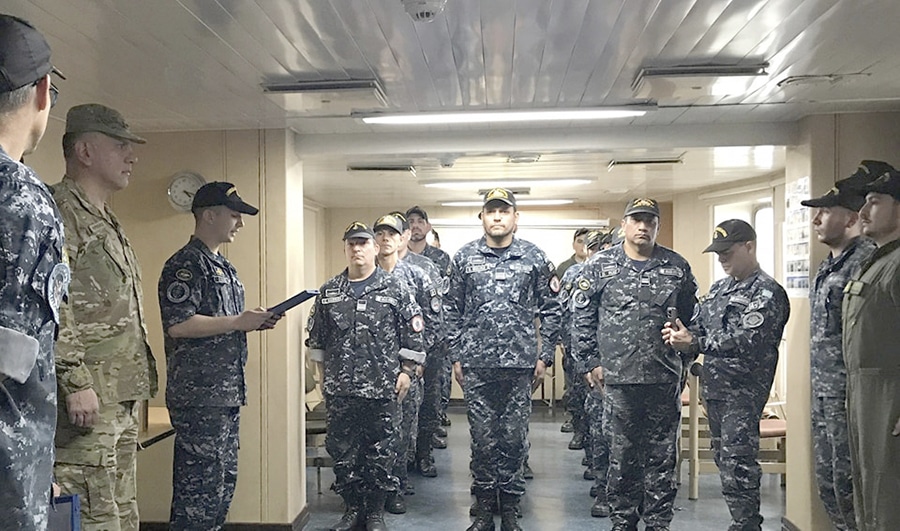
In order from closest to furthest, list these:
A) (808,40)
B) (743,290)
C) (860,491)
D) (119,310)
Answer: (119,310) < (808,40) < (860,491) < (743,290)

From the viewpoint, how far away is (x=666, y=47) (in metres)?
2.76

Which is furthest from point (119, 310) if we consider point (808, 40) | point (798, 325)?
point (798, 325)

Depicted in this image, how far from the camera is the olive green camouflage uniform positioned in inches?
85.8

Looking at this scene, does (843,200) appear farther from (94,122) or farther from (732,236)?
(94,122)

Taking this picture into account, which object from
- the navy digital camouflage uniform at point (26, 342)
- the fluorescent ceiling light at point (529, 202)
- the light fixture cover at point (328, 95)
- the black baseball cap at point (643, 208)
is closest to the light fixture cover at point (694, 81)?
the black baseball cap at point (643, 208)

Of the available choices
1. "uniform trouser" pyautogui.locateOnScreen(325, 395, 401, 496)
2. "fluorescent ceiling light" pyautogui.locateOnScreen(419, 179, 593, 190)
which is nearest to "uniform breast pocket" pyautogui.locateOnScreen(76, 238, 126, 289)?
"uniform trouser" pyautogui.locateOnScreen(325, 395, 401, 496)

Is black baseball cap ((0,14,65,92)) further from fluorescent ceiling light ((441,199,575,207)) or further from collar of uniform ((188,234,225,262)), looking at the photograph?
fluorescent ceiling light ((441,199,575,207))

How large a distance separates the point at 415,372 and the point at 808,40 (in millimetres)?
2620

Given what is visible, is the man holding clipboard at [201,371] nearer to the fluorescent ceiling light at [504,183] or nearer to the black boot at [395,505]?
the black boot at [395,505]

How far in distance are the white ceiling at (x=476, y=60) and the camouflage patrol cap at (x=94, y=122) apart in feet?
1.01

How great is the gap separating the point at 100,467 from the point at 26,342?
43.9 inches

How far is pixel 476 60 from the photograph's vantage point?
2.89 m

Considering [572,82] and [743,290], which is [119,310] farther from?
[743,290]

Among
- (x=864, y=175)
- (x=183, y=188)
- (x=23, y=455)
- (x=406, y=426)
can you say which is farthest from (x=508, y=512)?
(x=23, y=455)
